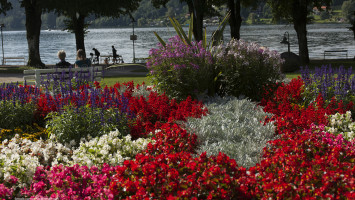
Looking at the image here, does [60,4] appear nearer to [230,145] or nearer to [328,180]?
[230,145]

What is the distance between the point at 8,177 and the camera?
4434 millimetres

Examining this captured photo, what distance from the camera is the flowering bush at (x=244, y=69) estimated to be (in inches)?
342

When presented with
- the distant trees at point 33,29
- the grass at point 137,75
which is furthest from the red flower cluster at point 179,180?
the distant trees at point 33,29

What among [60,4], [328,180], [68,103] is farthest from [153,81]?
[60,4]

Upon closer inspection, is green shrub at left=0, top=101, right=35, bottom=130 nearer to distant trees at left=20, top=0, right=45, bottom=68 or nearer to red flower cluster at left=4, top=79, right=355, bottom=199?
red flower cluster at left=4, top=79, right=355, bottom=199

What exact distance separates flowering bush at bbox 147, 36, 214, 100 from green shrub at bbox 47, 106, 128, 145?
231 cm

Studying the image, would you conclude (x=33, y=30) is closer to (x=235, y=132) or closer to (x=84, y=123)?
(x=84, y=123)

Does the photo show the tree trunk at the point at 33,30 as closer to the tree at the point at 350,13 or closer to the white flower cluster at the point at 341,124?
the tree at the point at 350,13

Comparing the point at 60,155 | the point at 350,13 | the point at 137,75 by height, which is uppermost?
the point at 350,13

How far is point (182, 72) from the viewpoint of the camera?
859cm

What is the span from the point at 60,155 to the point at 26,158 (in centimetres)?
45

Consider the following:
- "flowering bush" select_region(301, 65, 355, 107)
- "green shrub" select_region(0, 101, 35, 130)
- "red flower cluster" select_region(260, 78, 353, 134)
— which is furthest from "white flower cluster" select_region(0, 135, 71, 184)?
"flowering bush" select_region(301, 65, 355, 107)

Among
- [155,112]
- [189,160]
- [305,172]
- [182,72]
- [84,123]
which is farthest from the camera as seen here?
[182,72]

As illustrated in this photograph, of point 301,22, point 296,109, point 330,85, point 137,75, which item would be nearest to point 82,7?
point 137,75
